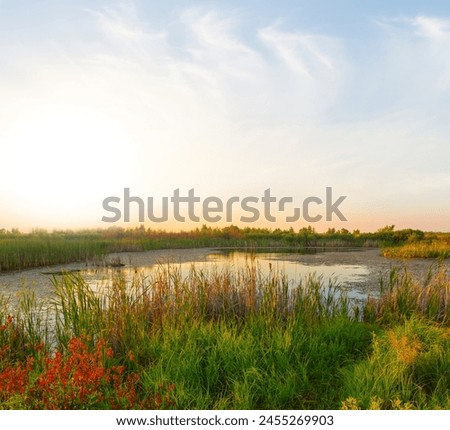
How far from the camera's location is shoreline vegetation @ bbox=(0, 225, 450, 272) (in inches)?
711

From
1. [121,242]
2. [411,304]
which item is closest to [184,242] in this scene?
[121,242]

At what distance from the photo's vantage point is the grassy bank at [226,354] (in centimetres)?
411

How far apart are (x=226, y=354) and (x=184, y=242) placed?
2793cm

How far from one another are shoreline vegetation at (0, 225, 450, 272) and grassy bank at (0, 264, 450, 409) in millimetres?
6671

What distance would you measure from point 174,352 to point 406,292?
15.5ft

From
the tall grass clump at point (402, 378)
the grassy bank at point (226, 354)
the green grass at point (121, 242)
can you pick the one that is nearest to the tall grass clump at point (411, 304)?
the grassy bank at point (226, 354)

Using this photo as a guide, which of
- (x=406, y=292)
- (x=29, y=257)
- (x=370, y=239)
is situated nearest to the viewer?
(x=406, y=292)

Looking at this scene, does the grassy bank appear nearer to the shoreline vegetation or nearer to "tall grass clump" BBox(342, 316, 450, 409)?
"tall grass clump" BBox(342, 316, 450, 409)

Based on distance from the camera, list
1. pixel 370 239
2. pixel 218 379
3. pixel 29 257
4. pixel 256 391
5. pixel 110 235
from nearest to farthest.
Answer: pixel 256 391 → pixel 218 379 → pixel 29 257 → pixel 110 235 → pixel 370 239

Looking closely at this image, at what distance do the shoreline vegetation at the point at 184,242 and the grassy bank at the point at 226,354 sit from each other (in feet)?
21.9

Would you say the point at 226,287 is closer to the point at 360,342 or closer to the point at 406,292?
the point at 360,342
